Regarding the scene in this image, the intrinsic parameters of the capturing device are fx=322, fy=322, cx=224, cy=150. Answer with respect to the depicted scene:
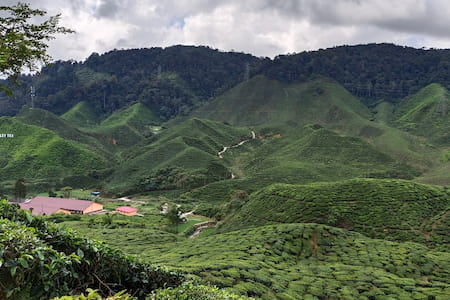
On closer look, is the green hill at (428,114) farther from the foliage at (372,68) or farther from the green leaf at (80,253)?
the green leaf at (80,253)

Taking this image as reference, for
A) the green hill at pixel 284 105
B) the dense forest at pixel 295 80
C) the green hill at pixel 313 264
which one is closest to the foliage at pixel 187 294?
the green hill at pixel 313 264

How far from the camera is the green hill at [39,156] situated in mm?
80375

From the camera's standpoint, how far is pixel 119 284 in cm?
620

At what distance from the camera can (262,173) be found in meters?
70.1

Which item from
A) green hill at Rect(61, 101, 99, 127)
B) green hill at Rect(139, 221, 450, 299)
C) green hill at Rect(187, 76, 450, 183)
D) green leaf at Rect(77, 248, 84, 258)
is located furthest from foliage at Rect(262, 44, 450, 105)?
green leaf at Rect(77, 248, 84, 258)

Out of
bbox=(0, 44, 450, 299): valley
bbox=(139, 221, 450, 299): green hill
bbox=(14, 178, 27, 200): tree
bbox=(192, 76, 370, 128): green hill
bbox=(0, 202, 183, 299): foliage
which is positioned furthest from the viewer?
bbox=(192, 76, 370, 128): green hill

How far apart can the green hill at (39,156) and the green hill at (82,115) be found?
4809 centimetres

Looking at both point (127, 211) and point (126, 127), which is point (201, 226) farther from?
point (126, 127)

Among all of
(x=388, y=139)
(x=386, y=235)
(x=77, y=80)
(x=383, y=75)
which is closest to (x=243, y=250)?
(x=386, y=235)

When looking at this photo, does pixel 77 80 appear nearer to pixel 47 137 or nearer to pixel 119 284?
pixel 47 137

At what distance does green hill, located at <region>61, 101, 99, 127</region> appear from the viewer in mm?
147125

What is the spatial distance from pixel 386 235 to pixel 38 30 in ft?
89.9

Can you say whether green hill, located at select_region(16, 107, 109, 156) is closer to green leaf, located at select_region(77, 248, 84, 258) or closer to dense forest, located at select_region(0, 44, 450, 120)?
dense forest, located at select_region(0, 44, 450, 120)

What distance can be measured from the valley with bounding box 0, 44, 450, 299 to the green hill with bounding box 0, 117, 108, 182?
437mm
